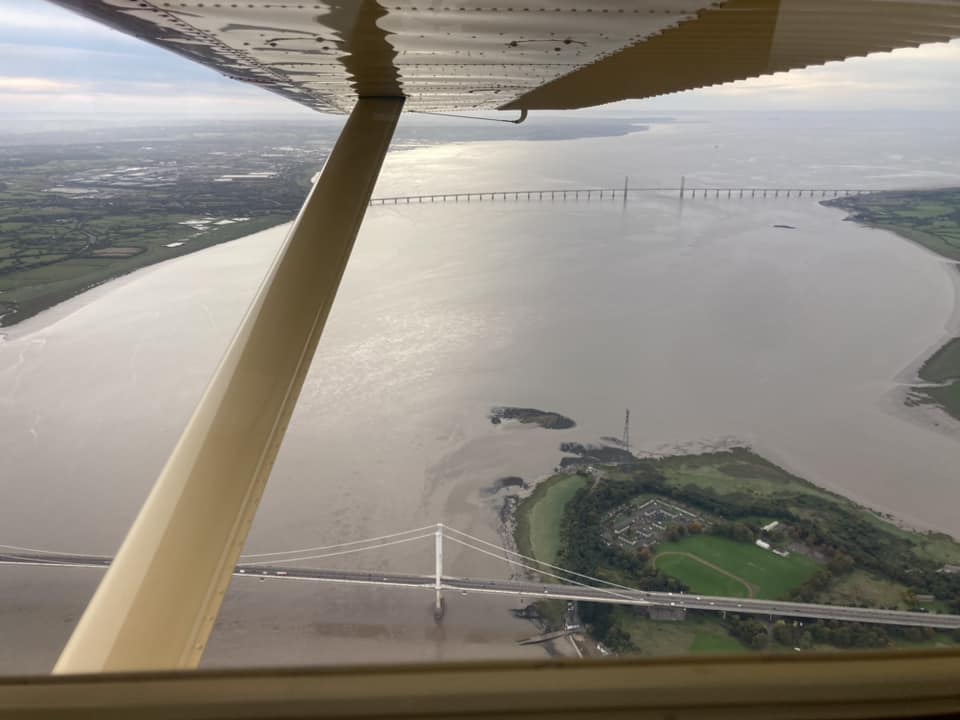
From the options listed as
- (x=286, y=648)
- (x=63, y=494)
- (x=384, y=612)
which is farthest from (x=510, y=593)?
(x=63, y=494)

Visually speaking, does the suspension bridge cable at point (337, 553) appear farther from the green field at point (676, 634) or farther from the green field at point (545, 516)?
the green field at point (676, 634)

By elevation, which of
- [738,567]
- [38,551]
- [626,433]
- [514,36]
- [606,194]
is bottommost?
[738,567]

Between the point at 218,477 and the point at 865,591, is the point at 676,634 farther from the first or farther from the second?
the point at 218,477

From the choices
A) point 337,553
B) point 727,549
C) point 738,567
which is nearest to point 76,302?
point 337,553

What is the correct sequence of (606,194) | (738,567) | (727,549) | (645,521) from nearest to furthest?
(738,567), (727,549), (645,521), (606,194)

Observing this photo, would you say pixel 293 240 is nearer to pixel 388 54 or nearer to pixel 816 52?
pixel 388 54
